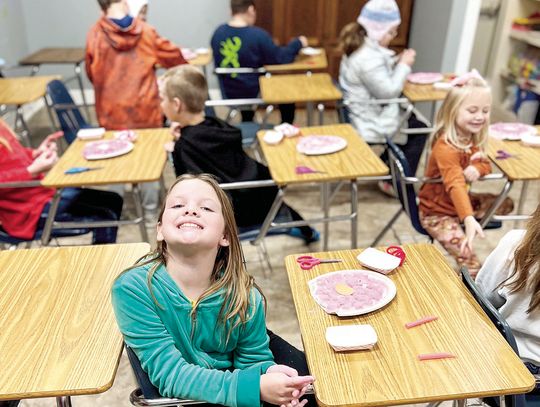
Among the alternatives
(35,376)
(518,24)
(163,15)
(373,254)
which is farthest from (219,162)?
(518,24)

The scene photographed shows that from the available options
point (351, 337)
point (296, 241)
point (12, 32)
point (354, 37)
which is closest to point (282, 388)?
point (351, 337)

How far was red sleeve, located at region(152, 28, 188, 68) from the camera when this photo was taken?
297cm

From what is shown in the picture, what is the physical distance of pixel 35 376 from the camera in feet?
3.70

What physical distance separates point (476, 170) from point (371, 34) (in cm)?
136

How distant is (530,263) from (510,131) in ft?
4.63

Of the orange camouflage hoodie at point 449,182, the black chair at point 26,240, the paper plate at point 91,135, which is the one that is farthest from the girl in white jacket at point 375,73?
the black chair at point 26,240

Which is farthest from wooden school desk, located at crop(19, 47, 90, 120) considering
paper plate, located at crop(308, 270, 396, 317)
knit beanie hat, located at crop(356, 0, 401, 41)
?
paper plate, located at crop(308, 270, 396, 317)

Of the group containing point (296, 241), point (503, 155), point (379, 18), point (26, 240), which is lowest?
point (296, 241)

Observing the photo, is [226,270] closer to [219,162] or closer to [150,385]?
[150,385]

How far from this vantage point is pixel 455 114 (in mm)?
2164

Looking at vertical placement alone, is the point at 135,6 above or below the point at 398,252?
above

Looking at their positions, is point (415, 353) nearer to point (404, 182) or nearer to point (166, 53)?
point (404, 182)

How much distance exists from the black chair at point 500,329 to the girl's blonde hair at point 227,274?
57cm

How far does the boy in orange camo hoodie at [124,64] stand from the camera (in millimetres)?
2818
